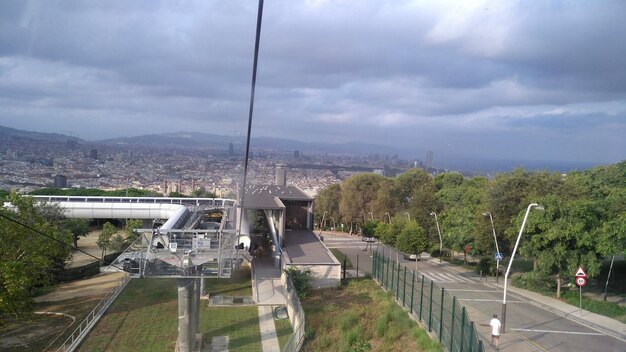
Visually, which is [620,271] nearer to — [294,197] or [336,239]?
[294,197]

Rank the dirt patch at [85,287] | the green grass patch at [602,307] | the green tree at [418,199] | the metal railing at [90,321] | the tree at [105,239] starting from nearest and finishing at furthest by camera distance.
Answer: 1. the metal railing at [90,321]
2. the green grass patch at [602,307]
3. the dirt patch at [85,287]
4. the tree at [105,239]
5. the green tree at [418,199]

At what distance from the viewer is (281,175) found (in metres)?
40.8

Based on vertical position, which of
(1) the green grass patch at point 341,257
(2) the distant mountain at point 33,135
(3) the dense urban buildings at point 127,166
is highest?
(2) the distant mountain at point 33,135

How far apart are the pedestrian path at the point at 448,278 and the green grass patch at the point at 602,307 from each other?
5104 mm

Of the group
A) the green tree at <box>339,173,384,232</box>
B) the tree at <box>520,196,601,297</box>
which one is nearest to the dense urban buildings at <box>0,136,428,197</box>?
the green tree at <box>339,173,384,232</box>

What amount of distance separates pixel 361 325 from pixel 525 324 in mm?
5216

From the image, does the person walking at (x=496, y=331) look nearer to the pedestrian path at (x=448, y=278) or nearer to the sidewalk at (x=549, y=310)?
the sidewalk at (x=549, y=310)

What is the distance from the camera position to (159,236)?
14.5 metres

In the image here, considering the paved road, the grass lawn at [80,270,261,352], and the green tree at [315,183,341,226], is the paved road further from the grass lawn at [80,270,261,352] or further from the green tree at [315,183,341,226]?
the green tree at [315,183,341,226]

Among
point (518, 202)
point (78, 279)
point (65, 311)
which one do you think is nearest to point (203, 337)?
point (65, 311)

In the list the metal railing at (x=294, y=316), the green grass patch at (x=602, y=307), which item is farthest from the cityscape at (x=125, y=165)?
the green grass patch at (x=602, y=307)

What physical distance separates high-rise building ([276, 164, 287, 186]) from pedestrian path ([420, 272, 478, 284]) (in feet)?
49.3

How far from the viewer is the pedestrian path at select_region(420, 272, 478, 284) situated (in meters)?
24.8

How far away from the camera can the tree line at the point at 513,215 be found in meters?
19.7
